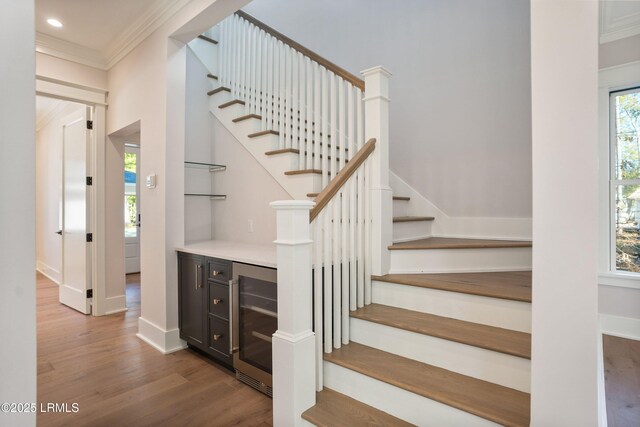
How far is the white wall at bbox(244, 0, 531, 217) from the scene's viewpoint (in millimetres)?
2934

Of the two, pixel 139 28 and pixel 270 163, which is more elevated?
pixel 139 28

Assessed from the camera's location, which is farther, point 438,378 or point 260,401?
point 260,401

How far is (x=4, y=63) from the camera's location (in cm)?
82

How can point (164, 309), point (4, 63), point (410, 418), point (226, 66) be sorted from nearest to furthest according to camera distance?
point (4, 63) < point (410, 418) < point (164, 309) < point (226, 66)

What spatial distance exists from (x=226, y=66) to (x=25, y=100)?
298 cm

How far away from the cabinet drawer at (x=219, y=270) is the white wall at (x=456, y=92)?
2.04 metres

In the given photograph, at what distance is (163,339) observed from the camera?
292cm

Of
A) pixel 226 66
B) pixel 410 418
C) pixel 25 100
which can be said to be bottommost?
pixel 410 418

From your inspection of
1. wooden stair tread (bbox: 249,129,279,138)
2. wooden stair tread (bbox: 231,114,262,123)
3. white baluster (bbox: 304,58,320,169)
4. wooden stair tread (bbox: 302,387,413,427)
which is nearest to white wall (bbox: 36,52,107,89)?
wooden stair tread (bbox: 231,114,262,123)

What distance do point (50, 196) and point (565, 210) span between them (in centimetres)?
724

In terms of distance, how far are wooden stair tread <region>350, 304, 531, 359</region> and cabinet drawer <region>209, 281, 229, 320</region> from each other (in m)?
0.97

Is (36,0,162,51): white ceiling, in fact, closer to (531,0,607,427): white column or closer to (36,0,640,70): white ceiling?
(36,0,640,70): white ceiling

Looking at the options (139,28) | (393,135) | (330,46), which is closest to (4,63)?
(139,28)

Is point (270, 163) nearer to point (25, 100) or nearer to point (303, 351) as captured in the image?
point (303, 351)
